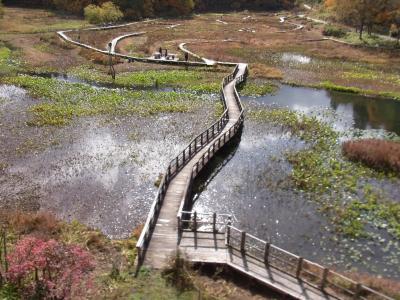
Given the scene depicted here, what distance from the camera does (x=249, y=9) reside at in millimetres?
141000

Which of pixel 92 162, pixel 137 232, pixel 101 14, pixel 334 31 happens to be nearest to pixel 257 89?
pixel 92 162

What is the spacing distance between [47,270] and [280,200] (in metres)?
15.2

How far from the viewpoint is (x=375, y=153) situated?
32.8 m

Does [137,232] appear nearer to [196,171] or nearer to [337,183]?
[196,171]

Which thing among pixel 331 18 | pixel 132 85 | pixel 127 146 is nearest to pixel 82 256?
pixel 127 146

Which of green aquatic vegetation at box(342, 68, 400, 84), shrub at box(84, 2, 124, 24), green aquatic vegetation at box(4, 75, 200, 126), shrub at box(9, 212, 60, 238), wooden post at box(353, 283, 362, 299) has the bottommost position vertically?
shrub at box(9, 212, 60, 238)

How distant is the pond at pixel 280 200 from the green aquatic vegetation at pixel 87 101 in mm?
9743

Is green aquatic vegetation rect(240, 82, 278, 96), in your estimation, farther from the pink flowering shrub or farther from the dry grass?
the pink flowering shrub

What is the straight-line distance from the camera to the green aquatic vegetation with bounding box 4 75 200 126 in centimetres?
4109

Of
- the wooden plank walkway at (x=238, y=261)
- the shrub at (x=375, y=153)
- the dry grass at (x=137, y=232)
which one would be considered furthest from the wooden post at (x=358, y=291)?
the shrub at (x=375, y=153)

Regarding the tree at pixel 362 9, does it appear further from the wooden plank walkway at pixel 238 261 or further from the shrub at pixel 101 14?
the wooden plank walkway at pixel 238 261

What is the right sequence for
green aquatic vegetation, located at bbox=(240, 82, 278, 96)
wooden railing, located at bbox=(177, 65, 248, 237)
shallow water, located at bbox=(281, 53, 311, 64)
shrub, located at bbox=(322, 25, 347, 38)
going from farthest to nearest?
shrub, located at bbox=(322, 25, 347, 38)
shallow water, located at bbox=(281, 53, 311, 64)
green aquatic vegetation, located at bbox=(240, 82, 278, 96)
wooden railing, located at bbox=(177, 65, 248, 237)

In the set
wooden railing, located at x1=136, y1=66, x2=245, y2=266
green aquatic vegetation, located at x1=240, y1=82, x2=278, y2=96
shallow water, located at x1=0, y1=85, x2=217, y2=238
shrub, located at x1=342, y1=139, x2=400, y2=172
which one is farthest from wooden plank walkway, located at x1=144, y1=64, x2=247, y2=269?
green aquatic vegetation, located at x1=240, y1=82, x2=278, y2=96

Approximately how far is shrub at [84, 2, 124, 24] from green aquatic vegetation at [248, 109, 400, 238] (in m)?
62.9
